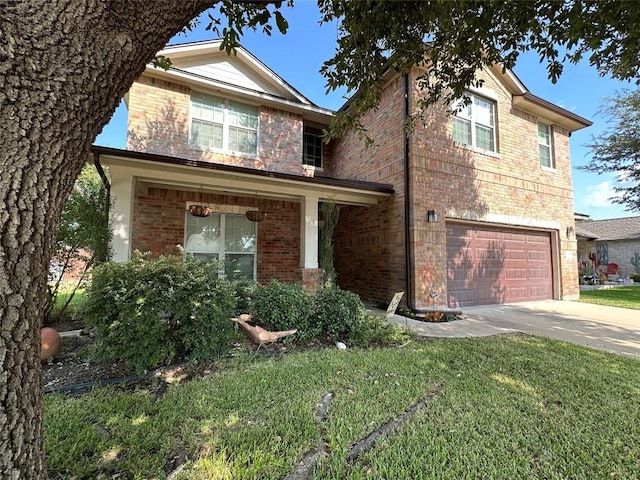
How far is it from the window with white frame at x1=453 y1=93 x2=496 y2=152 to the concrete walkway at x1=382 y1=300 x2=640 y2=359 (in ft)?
15.7

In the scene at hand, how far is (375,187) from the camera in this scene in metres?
7.88

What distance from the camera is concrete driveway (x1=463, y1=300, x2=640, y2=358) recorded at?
202 inches

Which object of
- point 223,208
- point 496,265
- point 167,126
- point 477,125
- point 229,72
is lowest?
point 496,265

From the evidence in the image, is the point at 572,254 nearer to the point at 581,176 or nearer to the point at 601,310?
the point at 601,310

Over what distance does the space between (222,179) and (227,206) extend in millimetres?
1755

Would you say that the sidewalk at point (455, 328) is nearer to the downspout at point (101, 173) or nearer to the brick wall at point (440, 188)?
the brick wall at point (440, 188)

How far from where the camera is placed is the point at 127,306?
3465mm

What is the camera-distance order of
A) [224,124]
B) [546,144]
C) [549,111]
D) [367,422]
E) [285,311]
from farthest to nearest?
[546,144] → [549,111] → [224,124] → [285,311] → [367,422]

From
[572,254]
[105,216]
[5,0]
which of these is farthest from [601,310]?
[105,216]

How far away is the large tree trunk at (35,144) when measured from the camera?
45.1 inches

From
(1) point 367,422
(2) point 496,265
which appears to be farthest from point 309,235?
(2) point 496,265

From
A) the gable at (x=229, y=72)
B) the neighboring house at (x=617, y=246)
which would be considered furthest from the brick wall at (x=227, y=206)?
the neighboring house at (x=617, y=246)

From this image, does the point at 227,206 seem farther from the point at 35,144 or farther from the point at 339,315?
the point at 35,144

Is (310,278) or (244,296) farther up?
(310,278)
